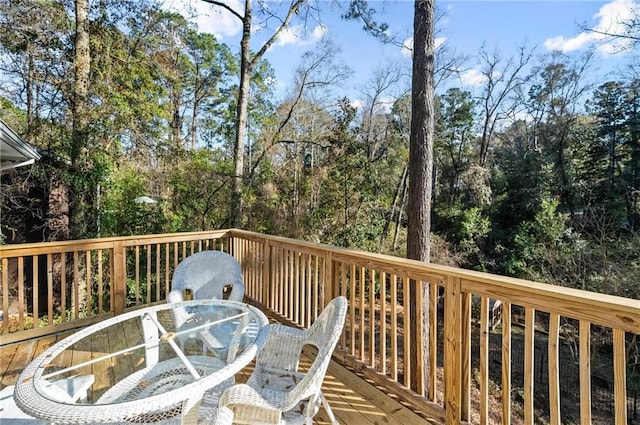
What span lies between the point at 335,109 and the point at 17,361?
9.94 m

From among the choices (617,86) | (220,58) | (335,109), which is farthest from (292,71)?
(617,86)

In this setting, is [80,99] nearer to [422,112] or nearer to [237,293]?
[237,293]

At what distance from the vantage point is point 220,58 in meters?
13.0

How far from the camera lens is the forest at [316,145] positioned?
601 centimetres

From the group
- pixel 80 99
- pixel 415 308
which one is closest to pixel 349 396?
pixel 415 308

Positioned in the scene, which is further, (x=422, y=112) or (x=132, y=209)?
(x=132, y=209)

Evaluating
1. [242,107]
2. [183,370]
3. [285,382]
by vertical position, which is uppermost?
[242,107]

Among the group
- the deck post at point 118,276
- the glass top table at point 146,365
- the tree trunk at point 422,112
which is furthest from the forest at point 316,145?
the glass top table at point 146,365

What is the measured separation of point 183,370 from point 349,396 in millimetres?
1253

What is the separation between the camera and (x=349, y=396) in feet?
7.93

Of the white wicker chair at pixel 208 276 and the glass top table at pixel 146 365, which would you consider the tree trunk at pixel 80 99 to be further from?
the glass top table at pixel 146 365

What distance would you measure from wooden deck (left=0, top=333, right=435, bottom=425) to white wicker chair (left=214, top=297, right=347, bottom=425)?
1.70ft

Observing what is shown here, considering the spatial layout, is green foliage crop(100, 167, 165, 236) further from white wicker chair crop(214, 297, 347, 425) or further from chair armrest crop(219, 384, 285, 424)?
chair armrest crop(219, 384, 285, 424)

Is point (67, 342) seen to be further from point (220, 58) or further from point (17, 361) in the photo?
point (220, 58)
